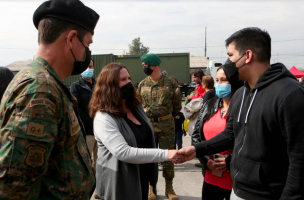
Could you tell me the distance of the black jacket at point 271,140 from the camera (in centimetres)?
154

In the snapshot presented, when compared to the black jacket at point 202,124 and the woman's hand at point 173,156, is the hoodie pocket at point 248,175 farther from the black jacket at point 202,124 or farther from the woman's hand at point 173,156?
the black jacket at point 202,124

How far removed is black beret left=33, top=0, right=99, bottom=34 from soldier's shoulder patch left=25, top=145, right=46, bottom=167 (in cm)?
68

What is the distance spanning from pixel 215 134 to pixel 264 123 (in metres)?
1.07

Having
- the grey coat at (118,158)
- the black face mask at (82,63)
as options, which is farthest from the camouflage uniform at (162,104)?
the black face mask at (82,63)

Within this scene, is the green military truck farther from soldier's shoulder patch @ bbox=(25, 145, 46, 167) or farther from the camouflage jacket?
soldier's shoulder patch @ bbox=(25, 145, 46, 167)

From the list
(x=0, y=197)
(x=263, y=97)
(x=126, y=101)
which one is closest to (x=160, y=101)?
(x=126, y=101)

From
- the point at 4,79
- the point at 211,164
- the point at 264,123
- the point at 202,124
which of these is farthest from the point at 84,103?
the point at 264,123

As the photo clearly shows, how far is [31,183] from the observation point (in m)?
1.13

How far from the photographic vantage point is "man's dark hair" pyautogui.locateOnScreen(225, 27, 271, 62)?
76.7 inches

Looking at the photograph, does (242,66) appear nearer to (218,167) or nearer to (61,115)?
(218,167)

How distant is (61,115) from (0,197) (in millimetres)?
422

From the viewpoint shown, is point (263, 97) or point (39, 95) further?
point (263, 97)

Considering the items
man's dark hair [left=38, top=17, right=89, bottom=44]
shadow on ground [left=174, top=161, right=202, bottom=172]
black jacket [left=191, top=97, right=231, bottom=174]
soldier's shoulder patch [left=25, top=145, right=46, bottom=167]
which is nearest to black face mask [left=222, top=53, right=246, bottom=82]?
black jacket [left=191, top=97, right=231, bottom=174]

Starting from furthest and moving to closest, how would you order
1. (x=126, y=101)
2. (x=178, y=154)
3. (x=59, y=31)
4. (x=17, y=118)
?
(x=126, y=101) → (x=178, y=154) → (x=59, y=31) → (x=17, y=118)
